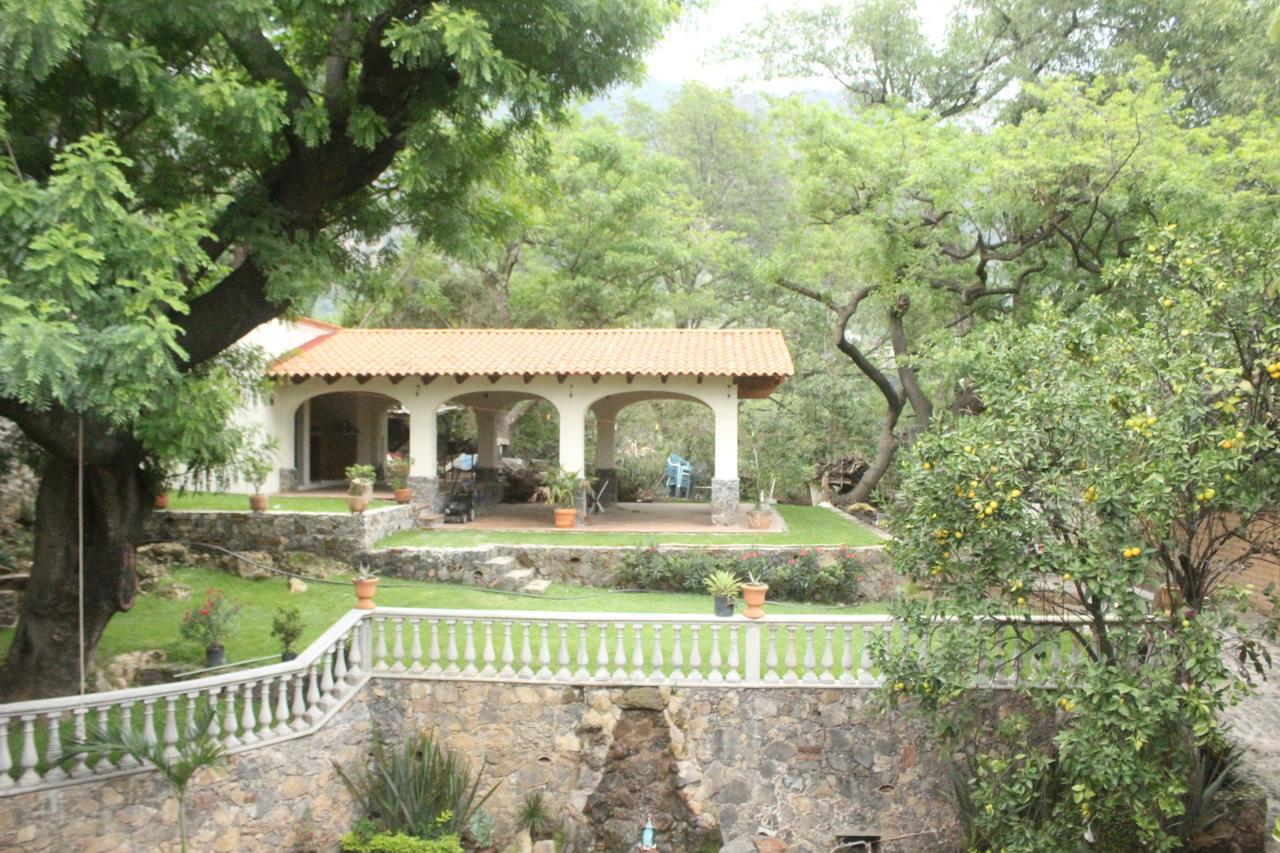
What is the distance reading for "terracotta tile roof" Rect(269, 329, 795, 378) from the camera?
51.1 ft

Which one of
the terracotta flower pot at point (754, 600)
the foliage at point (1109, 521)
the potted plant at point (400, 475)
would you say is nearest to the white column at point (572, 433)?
the potted plant at point (400, 475)

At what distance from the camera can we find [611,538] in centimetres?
1431

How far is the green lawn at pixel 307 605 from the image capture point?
9227 mm

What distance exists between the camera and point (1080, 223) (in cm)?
1500

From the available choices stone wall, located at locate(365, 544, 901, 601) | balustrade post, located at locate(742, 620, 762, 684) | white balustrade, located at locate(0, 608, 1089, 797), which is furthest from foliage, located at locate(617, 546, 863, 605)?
balustrade post, located at locate(742, 620, 762, 684)

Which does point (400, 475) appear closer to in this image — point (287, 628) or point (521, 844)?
point (287, 628)

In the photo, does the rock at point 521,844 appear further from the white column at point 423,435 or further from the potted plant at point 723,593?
the white column at point 423,435

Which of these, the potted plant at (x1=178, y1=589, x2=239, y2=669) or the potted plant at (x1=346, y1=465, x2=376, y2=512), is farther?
the potted plant at (x1=346, y1=465, x2=376, y2=512)

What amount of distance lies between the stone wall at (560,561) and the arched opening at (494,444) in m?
4.19

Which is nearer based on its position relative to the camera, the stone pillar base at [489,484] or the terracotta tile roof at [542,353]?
the terracotta tile roof at [542,353]

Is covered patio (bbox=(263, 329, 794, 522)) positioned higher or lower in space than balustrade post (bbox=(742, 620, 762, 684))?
higher

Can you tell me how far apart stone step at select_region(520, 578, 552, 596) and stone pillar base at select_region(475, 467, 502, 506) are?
20.4 feet

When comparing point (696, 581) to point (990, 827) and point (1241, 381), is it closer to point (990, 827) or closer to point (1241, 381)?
point (990, 827)

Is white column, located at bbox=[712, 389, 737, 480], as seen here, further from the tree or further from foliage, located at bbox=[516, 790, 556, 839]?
foliage, located at bbox=[516, 790, 556, 839]
